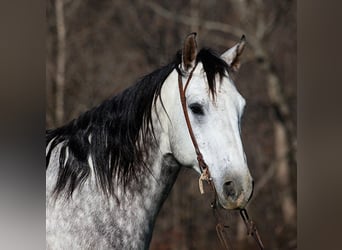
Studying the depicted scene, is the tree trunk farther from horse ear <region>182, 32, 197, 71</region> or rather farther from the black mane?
horse ear <region>182, 32, 197, 71</region>

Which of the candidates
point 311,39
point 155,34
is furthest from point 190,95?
point 311,39

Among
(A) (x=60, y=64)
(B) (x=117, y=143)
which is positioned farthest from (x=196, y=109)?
(A) (x=60, y=64)

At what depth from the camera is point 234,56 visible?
2467mm

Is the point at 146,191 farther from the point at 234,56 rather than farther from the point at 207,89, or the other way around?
the point at 234,56

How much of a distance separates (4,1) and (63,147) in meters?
0.61

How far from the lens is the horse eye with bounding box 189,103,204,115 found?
7.38 ft

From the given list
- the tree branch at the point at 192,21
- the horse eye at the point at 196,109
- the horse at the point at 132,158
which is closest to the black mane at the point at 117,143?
the horse at the point at 132,158

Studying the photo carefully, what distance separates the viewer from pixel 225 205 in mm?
2309

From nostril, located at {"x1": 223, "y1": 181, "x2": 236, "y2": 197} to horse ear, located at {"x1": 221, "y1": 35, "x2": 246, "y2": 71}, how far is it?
52 centimetres

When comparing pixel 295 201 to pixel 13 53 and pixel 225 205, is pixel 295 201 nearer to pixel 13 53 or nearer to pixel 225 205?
pixel 225 205

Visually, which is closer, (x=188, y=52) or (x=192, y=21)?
(x=188, y=52)

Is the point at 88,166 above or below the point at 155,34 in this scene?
below

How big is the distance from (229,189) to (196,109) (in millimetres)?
337

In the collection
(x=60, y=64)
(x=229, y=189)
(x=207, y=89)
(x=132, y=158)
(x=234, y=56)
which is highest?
(x=60, y=64)
